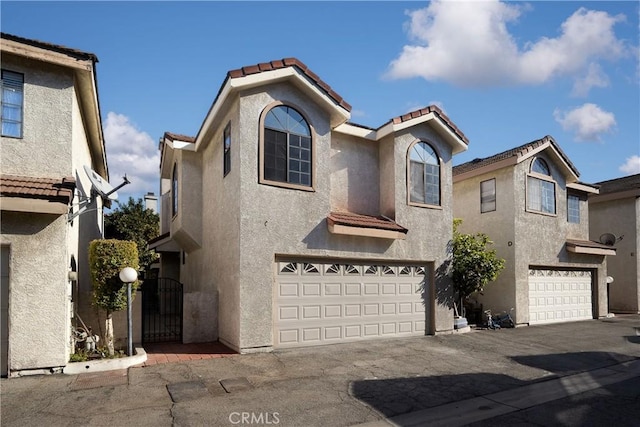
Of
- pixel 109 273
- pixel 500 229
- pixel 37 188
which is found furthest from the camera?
pixel 500 229

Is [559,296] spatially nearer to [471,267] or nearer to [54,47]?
[471,267]

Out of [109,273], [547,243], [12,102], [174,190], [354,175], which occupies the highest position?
[12,102]

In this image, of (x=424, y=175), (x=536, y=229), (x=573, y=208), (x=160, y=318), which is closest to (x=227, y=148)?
(x=160, y=318)

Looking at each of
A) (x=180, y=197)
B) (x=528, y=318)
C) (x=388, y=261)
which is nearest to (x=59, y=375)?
(x=180, y=197)

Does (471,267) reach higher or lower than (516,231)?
lower

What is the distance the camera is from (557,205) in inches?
668

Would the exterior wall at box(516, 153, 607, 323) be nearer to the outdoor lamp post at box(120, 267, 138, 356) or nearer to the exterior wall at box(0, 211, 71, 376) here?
the outdoor lamp post at box(120, 267, 138, 356)

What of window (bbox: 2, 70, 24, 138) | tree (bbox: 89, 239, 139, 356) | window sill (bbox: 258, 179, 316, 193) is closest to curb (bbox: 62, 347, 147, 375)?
tree (bbox: 89, 239, 139, 356)

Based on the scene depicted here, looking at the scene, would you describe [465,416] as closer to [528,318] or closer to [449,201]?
[449,201]

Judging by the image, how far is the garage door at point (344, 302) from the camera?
10.4m

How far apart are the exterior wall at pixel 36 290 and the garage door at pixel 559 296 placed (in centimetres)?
1476

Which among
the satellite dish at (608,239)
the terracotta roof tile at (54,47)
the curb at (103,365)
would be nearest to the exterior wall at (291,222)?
the curb at (103,365)

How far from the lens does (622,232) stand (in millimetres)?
20297

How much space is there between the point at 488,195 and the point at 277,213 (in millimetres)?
9800
